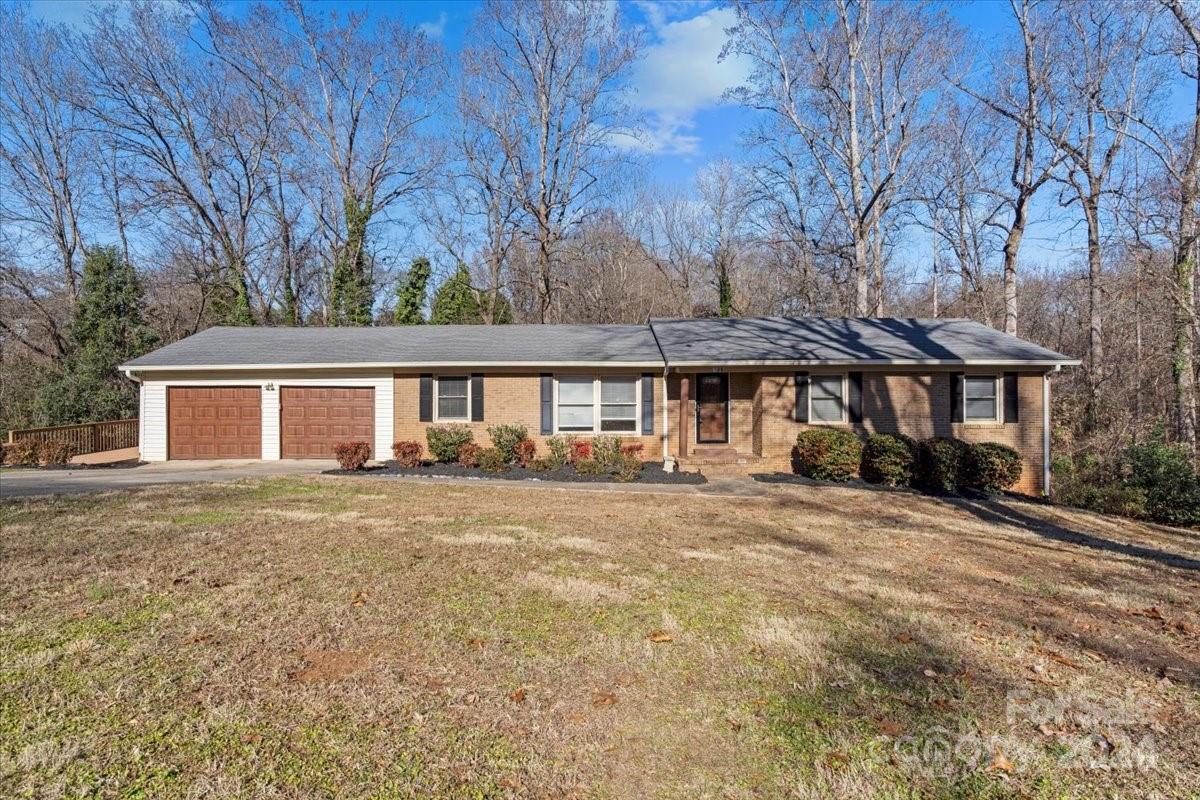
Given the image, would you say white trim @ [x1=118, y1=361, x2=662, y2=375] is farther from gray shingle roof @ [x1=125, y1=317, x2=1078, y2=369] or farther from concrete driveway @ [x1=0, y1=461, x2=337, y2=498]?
concrete driveway @ [x1=0, y1=461, x2=337, y2=498]

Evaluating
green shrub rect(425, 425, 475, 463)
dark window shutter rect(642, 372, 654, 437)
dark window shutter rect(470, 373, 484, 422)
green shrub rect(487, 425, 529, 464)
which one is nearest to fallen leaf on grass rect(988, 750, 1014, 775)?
green shrub rect(487, 425, 529, 464)

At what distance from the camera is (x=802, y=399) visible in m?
14.3

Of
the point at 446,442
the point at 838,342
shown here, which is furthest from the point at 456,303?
the point at 838,342

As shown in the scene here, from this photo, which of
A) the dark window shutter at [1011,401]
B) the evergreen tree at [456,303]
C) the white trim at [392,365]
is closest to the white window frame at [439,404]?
the white trim at [392,365]

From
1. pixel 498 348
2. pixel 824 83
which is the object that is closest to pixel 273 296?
pixel 498 348

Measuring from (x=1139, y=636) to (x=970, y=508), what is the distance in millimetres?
7318

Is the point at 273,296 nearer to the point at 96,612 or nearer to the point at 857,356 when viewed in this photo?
the point at 857,356

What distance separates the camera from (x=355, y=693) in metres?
3.27

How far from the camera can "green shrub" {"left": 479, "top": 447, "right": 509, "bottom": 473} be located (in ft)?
43.5

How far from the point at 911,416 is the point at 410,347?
40.7 ft

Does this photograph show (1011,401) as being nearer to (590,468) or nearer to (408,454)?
(590,468)

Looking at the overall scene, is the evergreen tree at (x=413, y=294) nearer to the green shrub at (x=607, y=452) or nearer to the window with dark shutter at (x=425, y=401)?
the window with dark shutter at (x=425, y=401)

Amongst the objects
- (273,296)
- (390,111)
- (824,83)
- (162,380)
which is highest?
(390,111)

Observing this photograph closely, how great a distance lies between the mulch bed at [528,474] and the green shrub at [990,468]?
5770 mm
